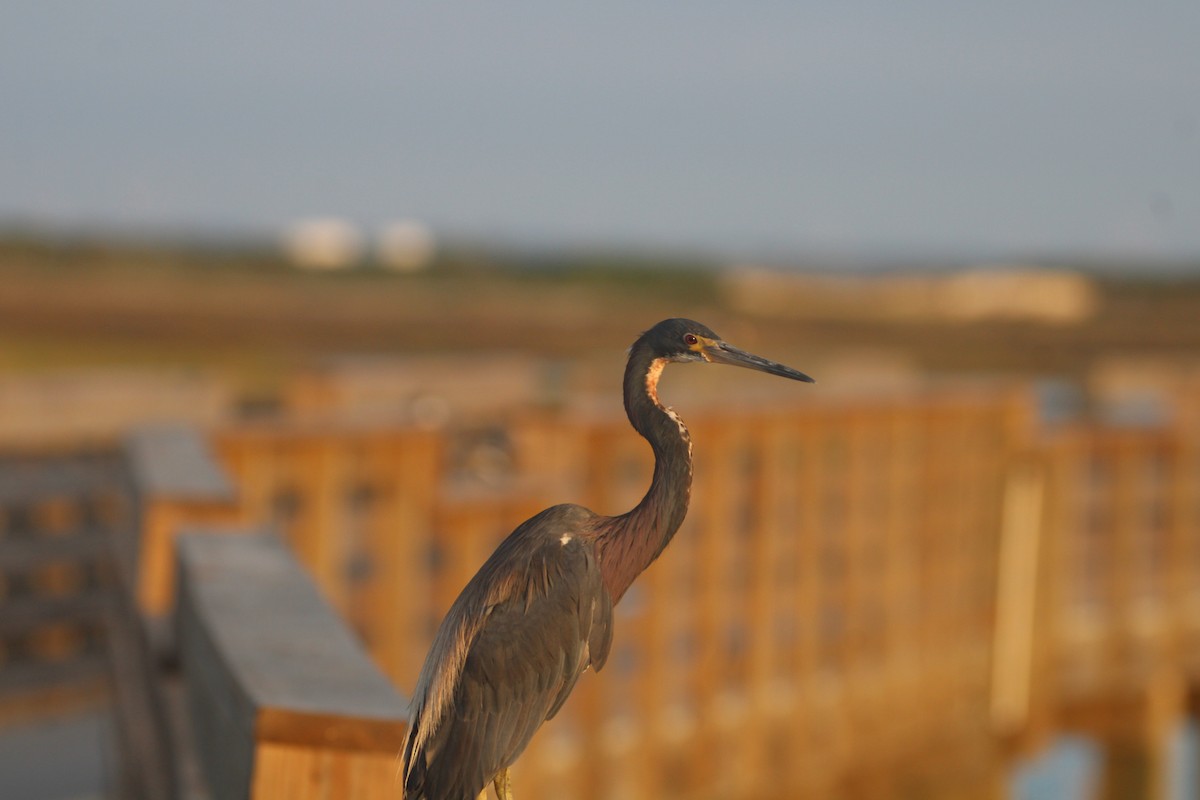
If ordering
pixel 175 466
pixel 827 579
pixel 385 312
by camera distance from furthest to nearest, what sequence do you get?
pixel 385 312 < pixel 827 579 < pixel 175 466

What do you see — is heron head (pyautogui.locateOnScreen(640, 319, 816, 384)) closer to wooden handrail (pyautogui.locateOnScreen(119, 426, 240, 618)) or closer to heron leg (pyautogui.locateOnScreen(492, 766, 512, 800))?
heron leg (pyautogui.locateOnScreen(492, 766, 512, 800))

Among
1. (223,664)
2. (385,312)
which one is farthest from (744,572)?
(385,312)

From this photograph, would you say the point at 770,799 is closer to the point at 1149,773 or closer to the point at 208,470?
the point at 1149,773

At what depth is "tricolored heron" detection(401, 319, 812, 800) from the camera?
153 cm

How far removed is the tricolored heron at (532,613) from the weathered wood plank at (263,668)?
0.60ft

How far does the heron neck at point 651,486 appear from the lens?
156cm

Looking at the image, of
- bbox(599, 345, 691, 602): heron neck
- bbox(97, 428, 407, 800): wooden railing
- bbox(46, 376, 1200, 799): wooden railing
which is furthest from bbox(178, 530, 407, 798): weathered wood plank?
bbox(46, 376, 1200, 799): wooden railing

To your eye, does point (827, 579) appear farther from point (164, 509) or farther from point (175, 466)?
point (164, 509)

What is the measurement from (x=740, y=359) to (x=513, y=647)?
1.59 feet

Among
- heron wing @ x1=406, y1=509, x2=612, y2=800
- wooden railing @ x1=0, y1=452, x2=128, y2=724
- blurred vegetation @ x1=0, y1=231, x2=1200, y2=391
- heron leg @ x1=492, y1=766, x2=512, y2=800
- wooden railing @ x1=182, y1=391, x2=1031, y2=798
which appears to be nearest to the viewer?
heron wing @ x1=406, y1=509, x2=612, y2=800

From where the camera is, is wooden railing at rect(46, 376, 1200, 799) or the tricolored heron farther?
wooden railing at rect(46, 376, 1200, 799)

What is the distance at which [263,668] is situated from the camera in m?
1.92

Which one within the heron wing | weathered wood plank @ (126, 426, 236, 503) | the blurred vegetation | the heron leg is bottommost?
the blurred vegetation

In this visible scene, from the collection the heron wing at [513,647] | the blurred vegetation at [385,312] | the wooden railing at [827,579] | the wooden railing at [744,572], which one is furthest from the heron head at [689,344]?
the blurred vegetation at [385,312]
